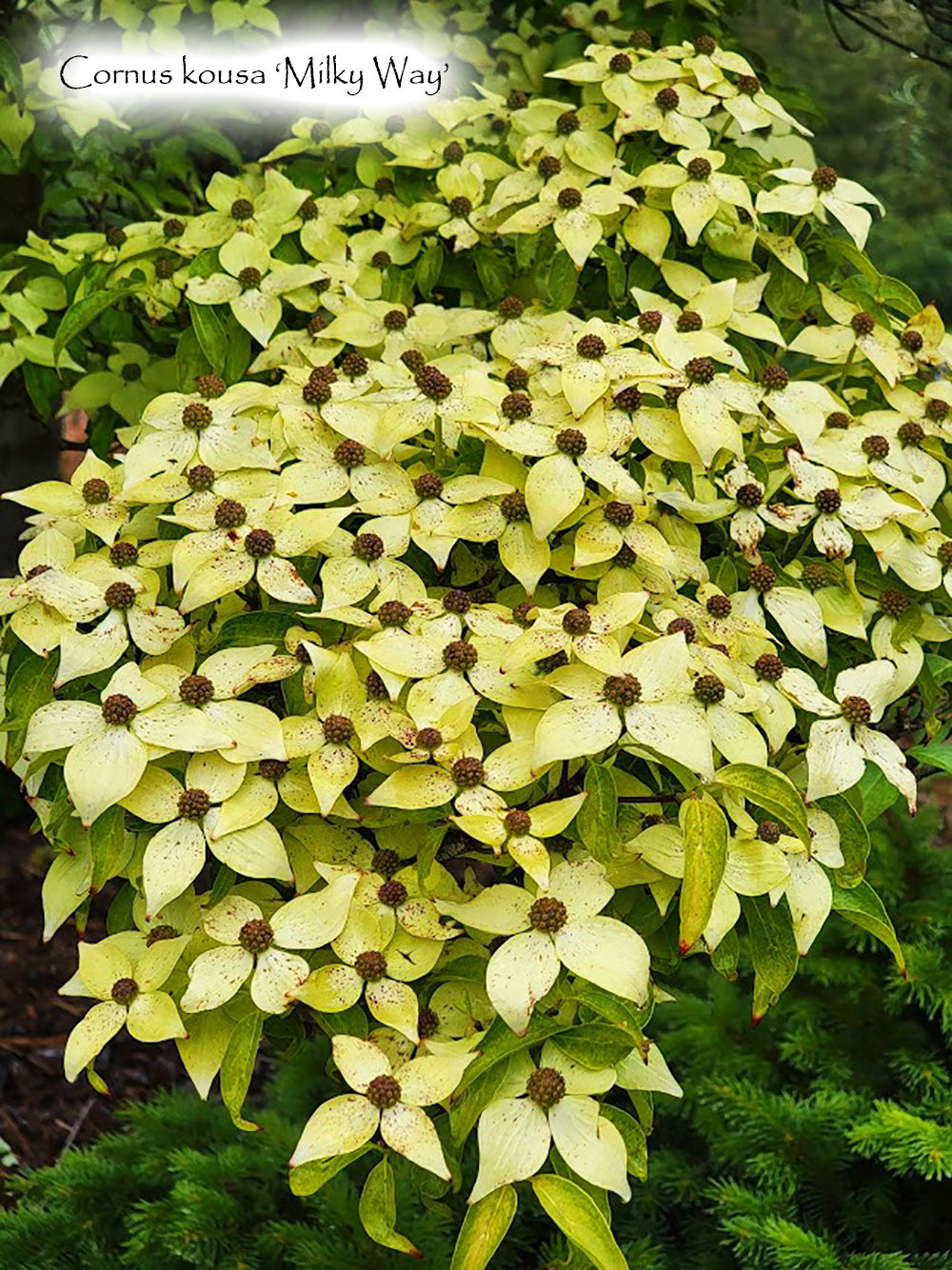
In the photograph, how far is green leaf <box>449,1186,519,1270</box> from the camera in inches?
36.4

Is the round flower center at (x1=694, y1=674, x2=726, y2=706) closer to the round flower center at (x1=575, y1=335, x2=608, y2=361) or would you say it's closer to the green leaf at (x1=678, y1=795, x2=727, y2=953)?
the green leaf at (x1=678, y1=795, x2=727, y2=953)

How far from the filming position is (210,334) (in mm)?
1520

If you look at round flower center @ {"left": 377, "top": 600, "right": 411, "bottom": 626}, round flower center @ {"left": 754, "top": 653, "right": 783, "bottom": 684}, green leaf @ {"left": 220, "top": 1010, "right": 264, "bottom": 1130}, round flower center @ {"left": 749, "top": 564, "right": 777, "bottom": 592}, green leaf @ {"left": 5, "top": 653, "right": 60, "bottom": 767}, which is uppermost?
round flower center @ {"left": 377, "top": 600, "right": 411, "bottom": 626}

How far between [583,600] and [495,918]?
1.34 feet

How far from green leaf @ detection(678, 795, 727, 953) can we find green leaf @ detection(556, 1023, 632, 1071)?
3.3 inches

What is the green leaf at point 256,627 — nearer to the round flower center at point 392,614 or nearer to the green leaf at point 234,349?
the round flower center at point 392,614

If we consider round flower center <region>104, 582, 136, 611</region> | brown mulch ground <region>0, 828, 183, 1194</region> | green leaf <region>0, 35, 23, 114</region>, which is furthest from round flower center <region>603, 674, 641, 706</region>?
brown mulch ground <region>0, 828, 183, 1194</region>

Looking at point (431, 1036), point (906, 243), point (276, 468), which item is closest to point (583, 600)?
point (276, 468)

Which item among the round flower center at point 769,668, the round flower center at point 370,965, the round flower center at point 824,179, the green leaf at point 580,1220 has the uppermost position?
the round flower center at point 824,179

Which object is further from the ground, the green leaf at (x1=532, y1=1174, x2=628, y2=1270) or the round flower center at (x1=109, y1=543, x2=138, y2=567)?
the round flower center at (x1=109, y1=543, x2=138, y2=567)

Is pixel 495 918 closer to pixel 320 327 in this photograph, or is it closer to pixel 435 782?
pixel 435 782

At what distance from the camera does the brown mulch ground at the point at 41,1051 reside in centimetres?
267

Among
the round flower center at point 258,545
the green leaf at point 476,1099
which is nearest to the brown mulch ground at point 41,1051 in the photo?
the round flower center at point 258,545

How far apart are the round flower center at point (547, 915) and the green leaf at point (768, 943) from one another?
18cm
